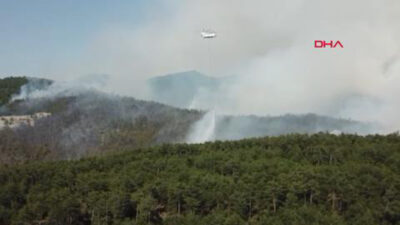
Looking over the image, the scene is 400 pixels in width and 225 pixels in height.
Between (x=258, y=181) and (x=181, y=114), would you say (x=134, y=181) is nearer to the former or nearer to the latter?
(x=258, y=181)

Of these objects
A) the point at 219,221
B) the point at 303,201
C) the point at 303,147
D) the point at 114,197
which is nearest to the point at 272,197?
the point at 303,201

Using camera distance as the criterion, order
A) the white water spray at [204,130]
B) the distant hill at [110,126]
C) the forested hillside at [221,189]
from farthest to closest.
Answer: the white water spray at [204,130] → the distant hill at [110,126] → the forested hillside at [221,189]

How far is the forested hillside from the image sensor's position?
62.7 m

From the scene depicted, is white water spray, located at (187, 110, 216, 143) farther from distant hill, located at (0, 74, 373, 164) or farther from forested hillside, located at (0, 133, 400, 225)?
forested hillside, located at (0, 133, 400, 225)

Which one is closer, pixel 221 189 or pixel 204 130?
pixel 221 189

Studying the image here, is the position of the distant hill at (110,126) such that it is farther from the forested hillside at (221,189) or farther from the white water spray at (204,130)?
the forested hillside at (221,189)

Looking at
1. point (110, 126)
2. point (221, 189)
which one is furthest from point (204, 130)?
point (221, 189)

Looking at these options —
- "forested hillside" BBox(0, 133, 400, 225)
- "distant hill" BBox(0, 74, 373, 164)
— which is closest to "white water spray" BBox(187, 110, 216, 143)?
"distant hill" BBox(0, 74, 373, 164)

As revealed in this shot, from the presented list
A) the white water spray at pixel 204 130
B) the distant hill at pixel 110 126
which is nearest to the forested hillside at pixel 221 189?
the distant hill at pixel 110 126

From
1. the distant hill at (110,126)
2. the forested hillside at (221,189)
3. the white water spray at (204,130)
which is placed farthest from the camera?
the white water spray at (204,130)

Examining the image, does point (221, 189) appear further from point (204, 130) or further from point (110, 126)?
point (110, 126)

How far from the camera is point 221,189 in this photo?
68.2 m

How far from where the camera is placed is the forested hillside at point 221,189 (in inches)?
2467

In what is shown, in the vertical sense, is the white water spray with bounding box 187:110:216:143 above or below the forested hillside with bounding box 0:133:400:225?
above
